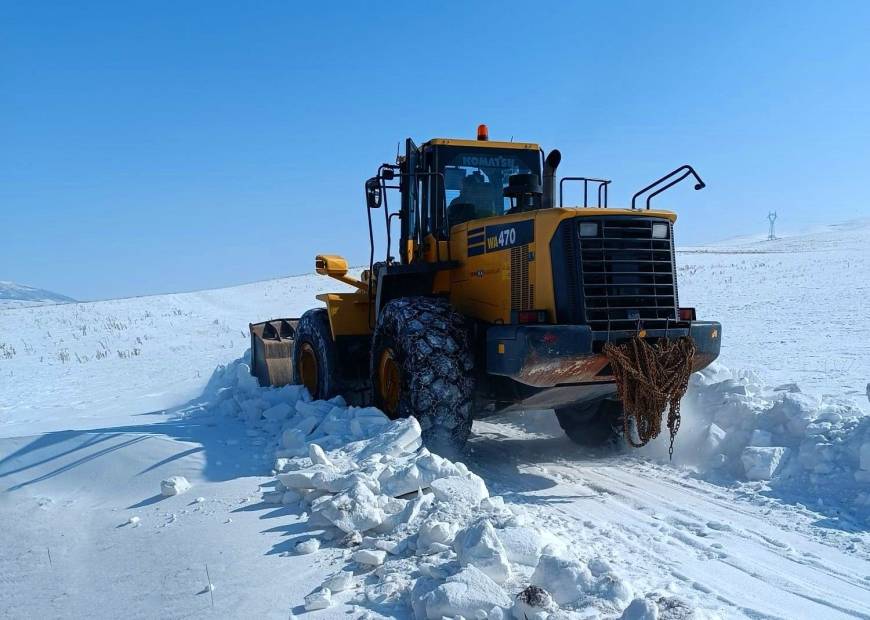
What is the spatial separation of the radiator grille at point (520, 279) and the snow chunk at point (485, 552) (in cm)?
252

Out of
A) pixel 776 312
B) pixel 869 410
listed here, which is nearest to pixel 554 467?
pixel 869 410

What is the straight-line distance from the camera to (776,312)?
1517 cm

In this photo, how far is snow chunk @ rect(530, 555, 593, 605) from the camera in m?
3.04

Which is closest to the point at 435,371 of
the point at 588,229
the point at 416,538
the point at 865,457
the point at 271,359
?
the point at 588,229

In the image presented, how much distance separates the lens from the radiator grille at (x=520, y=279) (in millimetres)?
5539

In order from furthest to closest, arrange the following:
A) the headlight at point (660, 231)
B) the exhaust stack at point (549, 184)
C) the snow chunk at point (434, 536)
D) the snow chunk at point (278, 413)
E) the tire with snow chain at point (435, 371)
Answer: the snow chunk at point (278, 413)
the exhaust stack at point (549, 184)
the headlight at point (660, 231)
the tire with snow chain at point (435, 371)
the snow chunk at point (434, 536)

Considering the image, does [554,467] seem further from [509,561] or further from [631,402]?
[509,561]

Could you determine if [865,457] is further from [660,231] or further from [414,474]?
[414,474]

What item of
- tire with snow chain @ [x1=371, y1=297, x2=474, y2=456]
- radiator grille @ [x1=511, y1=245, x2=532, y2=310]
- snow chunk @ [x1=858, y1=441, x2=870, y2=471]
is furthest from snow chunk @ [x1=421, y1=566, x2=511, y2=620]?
snow chunk @ [x1=858, y1=441, x2=870, y2=471]

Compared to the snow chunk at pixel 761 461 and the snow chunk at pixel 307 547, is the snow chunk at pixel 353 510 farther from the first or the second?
the snow chunk at pixel 761 461

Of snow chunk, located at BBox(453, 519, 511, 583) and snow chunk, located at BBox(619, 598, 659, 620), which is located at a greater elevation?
snow chunk, located at BBox(453, 519, 511, 583)

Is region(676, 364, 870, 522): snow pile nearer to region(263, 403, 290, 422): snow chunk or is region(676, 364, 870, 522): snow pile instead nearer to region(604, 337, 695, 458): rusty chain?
region(604, 337, 695, 458): rusty chain

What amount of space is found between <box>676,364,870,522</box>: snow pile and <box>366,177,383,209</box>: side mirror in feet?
11.8

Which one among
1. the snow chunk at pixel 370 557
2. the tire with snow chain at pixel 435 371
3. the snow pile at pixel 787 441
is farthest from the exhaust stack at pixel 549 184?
the snow chunk at pixel 370 557
